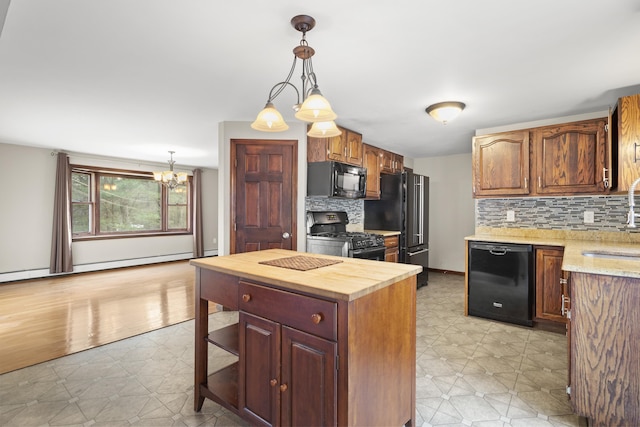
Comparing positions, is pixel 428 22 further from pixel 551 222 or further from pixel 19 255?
pixel 19 255

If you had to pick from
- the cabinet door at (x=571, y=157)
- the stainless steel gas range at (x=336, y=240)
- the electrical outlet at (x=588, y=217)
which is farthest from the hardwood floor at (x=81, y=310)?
the electrical outlet at (x=588, y=217)

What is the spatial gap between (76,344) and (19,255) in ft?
11.8

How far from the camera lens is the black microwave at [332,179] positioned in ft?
12.1

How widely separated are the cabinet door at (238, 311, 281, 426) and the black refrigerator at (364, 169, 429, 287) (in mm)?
3540

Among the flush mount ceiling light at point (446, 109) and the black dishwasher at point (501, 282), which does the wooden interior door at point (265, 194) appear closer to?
the flush mount ceiling light at point (446, 109)

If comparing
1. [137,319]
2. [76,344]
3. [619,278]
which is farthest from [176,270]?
[619,278]

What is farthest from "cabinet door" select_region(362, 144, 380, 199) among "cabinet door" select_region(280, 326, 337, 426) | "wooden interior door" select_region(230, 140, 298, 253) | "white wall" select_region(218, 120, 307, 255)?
"cabinet door" select_region(280, 326, 337, 426)

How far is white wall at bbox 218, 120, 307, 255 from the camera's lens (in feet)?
12.2

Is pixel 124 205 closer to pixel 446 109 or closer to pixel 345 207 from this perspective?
pixel 345 207

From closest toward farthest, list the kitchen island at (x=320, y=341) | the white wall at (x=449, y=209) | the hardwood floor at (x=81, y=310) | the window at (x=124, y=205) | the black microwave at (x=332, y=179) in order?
the kitchen island at (x=320, y=341) → the hardwood floor at (x=81, y=310) → the black microwave at (x=332, y=179) → the white wall at (x=449, y=209) → the window at (x=124, y=205)

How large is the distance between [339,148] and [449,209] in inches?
118

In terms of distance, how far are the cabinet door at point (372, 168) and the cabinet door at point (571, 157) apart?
6.48 feet

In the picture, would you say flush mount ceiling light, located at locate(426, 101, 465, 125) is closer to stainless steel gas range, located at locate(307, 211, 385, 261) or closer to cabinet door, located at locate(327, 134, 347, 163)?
cabinet door, located at locate(327, 134, 347, 163)

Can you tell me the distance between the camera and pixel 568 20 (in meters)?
1.80
